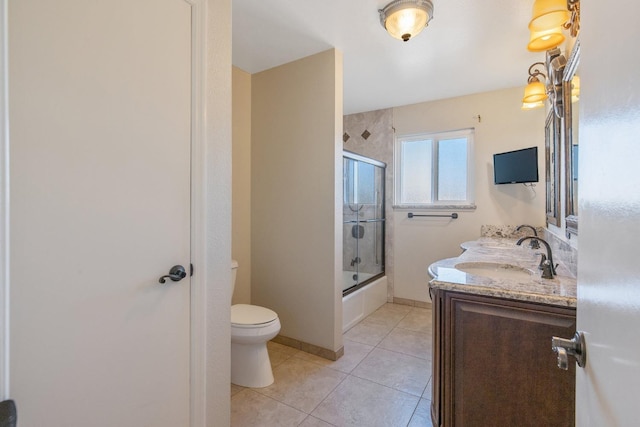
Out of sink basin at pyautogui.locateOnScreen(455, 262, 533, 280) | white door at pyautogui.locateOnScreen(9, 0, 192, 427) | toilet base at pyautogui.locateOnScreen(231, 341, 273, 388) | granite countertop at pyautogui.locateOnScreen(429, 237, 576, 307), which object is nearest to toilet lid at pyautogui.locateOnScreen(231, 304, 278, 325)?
toilet base at pyautogui.locateOnScreen(231, 341, 273, 388)

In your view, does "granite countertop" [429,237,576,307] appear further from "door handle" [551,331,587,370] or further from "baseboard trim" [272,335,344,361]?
"baseboard trim" [272,335,344,361]

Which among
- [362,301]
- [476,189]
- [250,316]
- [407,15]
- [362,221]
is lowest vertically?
[362,301]

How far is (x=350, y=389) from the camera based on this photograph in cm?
201

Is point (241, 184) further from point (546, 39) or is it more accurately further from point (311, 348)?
point (546, 39)

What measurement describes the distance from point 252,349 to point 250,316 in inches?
8.7

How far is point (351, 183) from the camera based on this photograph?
326cm

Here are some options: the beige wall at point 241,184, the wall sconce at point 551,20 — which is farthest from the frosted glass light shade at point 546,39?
the beige wall at point 241,184

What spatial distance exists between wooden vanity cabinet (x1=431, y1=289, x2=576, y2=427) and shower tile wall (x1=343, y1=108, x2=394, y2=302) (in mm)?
2420

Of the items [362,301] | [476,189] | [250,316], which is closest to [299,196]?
[250,316]

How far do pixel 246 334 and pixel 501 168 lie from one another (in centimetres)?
291

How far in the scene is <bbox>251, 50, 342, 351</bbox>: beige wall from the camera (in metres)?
2.44

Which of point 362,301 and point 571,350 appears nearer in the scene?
point 571,350

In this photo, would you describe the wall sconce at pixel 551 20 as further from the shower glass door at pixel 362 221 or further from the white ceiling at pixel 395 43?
the shower glass door at pixel 362 221

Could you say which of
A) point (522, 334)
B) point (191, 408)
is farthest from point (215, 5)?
point (522, 334)
